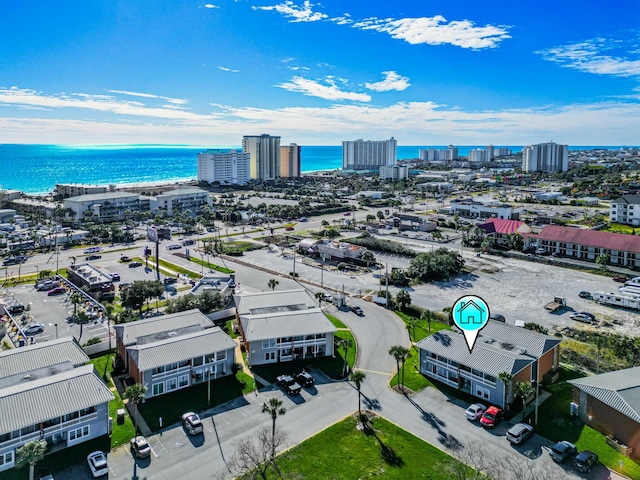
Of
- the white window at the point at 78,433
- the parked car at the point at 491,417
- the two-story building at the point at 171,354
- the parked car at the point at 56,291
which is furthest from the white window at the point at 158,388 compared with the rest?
the parked car at the point at 56,291

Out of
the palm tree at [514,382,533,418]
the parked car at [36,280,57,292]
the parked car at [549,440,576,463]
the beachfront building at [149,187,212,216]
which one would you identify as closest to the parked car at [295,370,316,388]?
the palm tree at [514,382,533,418]

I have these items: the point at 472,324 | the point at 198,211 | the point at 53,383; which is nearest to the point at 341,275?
the point at 472,324

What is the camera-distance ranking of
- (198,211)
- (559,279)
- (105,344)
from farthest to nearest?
(198,211), (559,279), (105,344)

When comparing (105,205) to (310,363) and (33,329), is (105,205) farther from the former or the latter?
(310,363)

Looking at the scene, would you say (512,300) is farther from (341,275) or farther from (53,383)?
(53,383)

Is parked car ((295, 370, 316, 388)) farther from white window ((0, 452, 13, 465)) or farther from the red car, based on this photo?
the red car

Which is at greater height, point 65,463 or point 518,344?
point 518,344

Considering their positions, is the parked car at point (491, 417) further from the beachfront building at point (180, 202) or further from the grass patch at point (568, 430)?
the beachfront building at point (180, 202)
